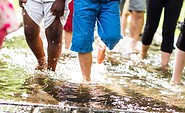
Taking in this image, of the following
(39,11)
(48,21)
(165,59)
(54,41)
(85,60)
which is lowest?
(165,59)

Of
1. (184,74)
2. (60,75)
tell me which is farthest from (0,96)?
(184,74)

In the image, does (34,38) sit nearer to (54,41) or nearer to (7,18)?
(54,41)

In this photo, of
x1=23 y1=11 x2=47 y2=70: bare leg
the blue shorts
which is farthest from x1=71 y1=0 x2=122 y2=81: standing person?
x1=23 y1=11 x2=47 y2=70: bare leg

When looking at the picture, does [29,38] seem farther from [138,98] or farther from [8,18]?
[8,18]

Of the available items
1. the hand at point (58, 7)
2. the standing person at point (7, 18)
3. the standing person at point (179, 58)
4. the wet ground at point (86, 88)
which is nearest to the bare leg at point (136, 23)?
the wet ground at point (86, 88)

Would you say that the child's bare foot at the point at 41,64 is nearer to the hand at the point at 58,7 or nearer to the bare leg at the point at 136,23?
the hand at the point at 58,7

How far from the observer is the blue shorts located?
4578mm

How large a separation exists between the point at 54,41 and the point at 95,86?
2.39 ft

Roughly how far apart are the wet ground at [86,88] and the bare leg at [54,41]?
0.14 m

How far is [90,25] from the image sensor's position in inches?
182

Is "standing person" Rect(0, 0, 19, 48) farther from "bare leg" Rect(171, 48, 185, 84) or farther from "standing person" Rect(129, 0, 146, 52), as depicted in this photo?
"standing person" Rect(129, 0, 146, 52)

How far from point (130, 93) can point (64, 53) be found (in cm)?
236

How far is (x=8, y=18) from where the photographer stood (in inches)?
125

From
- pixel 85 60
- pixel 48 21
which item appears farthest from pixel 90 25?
pixel 48 21
